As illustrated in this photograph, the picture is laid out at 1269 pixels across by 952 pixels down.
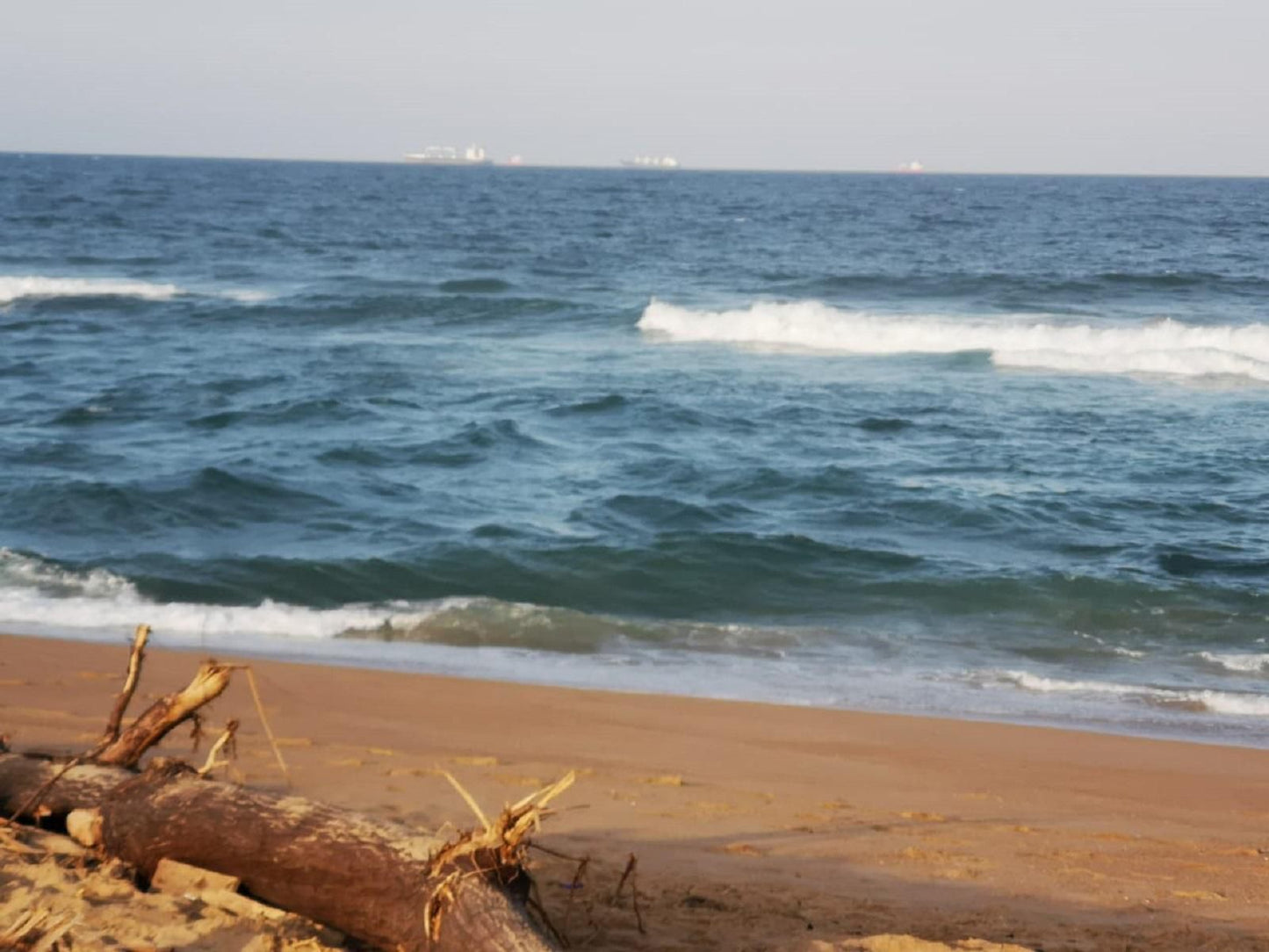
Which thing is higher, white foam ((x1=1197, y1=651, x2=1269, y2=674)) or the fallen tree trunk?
the fallen tree trunk

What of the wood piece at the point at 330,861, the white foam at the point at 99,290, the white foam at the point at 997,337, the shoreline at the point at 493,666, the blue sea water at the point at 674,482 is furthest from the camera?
the white foam at the point at 99,290

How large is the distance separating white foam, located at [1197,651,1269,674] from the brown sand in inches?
72.1

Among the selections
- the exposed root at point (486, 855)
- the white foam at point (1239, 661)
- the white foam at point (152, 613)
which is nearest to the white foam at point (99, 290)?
the white foam at point (152, 613)

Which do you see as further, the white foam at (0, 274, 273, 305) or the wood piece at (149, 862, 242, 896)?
the white foam at (0, 274, 273, 305)

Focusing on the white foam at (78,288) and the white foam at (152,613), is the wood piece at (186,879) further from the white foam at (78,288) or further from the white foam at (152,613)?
the white foam at (78,288)

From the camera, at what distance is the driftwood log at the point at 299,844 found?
3.25m

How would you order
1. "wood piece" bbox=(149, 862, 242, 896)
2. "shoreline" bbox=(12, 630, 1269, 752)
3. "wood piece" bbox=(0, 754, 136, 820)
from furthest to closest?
"shoreline" bbox=(12, 630, 1269, 752)
"wood piece" bbox=(0, 754, 136, 820)
"wood piece" bbox=(149, 862, 242, 896)

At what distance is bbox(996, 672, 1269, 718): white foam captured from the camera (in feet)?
25.1

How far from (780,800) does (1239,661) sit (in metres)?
4.51

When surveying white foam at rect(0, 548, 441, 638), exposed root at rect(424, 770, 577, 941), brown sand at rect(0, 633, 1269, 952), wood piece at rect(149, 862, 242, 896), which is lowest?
white foam at rect(0, 548, 441, 638)

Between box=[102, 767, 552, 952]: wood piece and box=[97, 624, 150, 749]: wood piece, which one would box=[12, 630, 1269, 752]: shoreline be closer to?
box=[97, 624, 150, 749]: wood piece

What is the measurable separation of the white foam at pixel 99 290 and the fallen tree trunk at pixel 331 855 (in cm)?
2354

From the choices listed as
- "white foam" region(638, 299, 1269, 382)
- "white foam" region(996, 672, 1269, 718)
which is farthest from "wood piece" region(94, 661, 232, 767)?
"white foam" region(638, 299, 1269, 382)

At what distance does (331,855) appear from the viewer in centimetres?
352
